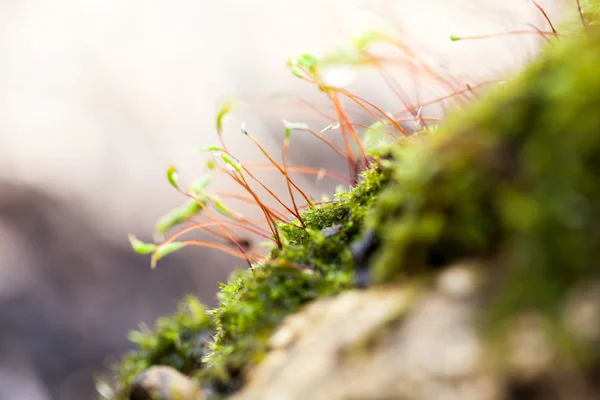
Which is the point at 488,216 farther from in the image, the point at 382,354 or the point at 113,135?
the point at 113,135

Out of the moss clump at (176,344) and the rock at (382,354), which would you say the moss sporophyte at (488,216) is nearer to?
the rock at (382,354)

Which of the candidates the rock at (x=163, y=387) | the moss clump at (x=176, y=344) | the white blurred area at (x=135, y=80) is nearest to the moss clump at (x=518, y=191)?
the rock at (x=163, y=387)

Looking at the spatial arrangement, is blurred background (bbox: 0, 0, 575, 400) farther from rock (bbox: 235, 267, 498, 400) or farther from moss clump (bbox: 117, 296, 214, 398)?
rock (bbox: 235, 267, 498, 400)

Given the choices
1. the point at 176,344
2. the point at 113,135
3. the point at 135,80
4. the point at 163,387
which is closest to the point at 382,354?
the point at 163,387

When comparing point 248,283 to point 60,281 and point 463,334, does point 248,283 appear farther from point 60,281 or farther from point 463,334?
point 60,281

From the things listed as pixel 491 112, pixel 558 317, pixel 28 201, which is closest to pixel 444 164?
pixel 491 112
